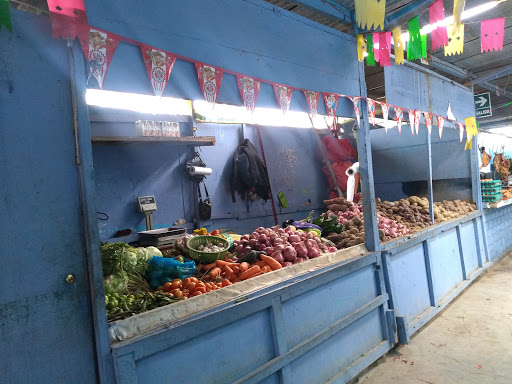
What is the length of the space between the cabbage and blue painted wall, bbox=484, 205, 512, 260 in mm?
7809

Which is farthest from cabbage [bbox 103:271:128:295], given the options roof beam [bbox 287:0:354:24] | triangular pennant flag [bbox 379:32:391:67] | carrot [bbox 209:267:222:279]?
triangular pennant flag [bbox 379:32:391:67]

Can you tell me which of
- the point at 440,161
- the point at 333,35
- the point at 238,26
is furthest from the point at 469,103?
the point at 238,26

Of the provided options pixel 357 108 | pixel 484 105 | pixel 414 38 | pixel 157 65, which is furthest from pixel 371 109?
pixel 484 105

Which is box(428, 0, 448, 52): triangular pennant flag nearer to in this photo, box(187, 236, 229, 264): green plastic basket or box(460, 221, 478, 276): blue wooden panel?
box(187, 236, 229, 264): green plastic basket

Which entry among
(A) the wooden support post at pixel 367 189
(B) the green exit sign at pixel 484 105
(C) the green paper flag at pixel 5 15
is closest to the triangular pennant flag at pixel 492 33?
(A) the wooden support post at pixel 367 189

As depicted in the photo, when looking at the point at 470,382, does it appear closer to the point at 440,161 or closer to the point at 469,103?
the point at 440,161

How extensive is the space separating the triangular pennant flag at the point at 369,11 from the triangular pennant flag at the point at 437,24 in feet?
2.76

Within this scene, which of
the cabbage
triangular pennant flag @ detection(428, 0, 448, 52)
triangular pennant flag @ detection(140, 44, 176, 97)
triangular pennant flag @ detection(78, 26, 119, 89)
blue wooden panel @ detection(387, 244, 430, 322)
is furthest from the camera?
blue wooden panel @ detection(387, 244, 430, 322)

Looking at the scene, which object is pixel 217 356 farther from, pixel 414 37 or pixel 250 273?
pixel 414 37

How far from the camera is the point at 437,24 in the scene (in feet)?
13.5

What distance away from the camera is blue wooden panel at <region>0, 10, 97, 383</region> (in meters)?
1.66

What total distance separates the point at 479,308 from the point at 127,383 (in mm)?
5583

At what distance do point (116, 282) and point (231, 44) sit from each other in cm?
217

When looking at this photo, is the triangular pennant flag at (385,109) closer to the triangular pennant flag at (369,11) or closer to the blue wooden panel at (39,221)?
the triangular pennant flag at (369,11)
